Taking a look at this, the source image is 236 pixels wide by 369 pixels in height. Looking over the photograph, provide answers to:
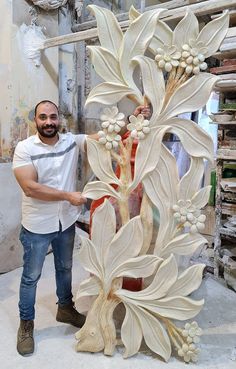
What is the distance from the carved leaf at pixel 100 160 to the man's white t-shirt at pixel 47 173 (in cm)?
22

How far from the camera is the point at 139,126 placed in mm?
1754

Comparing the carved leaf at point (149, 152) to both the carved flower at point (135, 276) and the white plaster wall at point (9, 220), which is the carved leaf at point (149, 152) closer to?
the carved flower at point (135, 276)

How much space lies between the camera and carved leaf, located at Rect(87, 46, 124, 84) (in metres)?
1.73

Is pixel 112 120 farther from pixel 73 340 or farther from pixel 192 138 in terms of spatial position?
pixel 73 340

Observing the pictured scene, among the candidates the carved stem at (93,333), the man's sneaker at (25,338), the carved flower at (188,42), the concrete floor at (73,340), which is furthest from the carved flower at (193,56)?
the man's sneaker at (25,338)

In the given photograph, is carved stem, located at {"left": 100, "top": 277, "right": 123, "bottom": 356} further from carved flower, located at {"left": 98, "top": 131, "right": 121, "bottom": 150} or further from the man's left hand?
the man's left hand

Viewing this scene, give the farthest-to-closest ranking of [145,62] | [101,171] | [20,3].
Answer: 1. [20,3]
2. [101,171]
3. [145,62]

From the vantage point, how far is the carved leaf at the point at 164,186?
1801 millimetres

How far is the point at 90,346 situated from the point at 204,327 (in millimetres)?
781

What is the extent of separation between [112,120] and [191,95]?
414 millimetres

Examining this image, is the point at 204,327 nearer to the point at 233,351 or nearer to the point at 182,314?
the point at 233,351

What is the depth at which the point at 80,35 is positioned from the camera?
9.06 feet

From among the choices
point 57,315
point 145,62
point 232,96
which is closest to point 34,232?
point 57,315

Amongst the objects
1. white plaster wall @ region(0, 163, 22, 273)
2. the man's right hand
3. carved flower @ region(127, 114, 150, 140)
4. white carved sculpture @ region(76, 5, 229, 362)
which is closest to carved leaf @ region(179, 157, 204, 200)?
white carved sculpture @ region(76, 5, 229, 362)
